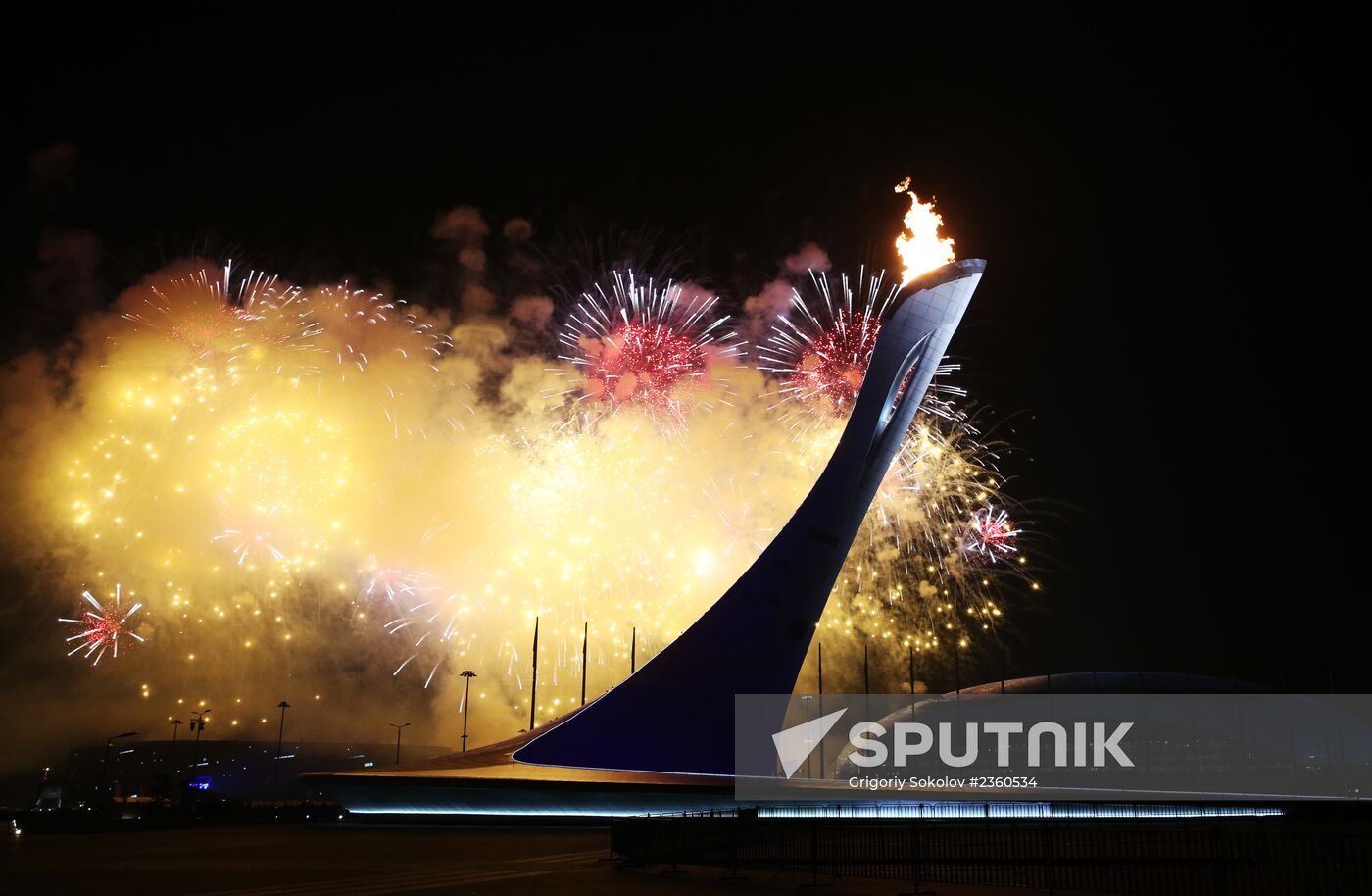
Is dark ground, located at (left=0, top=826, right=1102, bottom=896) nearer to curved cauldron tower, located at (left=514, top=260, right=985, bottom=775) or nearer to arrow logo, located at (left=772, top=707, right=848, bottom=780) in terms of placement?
curved cauldron tower, located at (left=514, top=260, right=985, bottom=775)

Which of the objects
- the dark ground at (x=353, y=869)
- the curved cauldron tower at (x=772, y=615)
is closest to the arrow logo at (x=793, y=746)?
the curved cauldron tower at (x=772, y=615)

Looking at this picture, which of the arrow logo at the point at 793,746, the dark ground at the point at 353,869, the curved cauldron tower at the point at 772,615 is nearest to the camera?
the dark ground at the point at 353,869

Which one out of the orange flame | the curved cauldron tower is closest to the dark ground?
the curved cauldron tower

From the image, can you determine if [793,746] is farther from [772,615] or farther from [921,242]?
[921,242]

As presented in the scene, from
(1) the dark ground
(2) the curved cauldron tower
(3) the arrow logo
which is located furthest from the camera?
(3) the arrow logo

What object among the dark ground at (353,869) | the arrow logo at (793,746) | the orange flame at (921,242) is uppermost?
the orange flame at (921,242)

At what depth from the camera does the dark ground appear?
1161 centimetres

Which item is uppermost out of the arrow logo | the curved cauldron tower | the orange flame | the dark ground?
the orange flame

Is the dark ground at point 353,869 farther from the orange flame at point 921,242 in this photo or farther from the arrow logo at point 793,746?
the orange flame at point 921,242

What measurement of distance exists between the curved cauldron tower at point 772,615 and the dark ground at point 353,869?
369 cm

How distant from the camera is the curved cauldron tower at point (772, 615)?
2525cm

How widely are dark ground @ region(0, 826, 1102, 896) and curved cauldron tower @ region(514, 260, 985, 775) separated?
12.1ft

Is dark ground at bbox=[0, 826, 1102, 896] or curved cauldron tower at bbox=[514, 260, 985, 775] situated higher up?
curved cauldron tower at bbox=[514, 260, 985, 775]

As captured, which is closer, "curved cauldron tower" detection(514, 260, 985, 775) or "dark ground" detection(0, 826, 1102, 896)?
"dark ground" detection(0, 826, 1102, 896)
